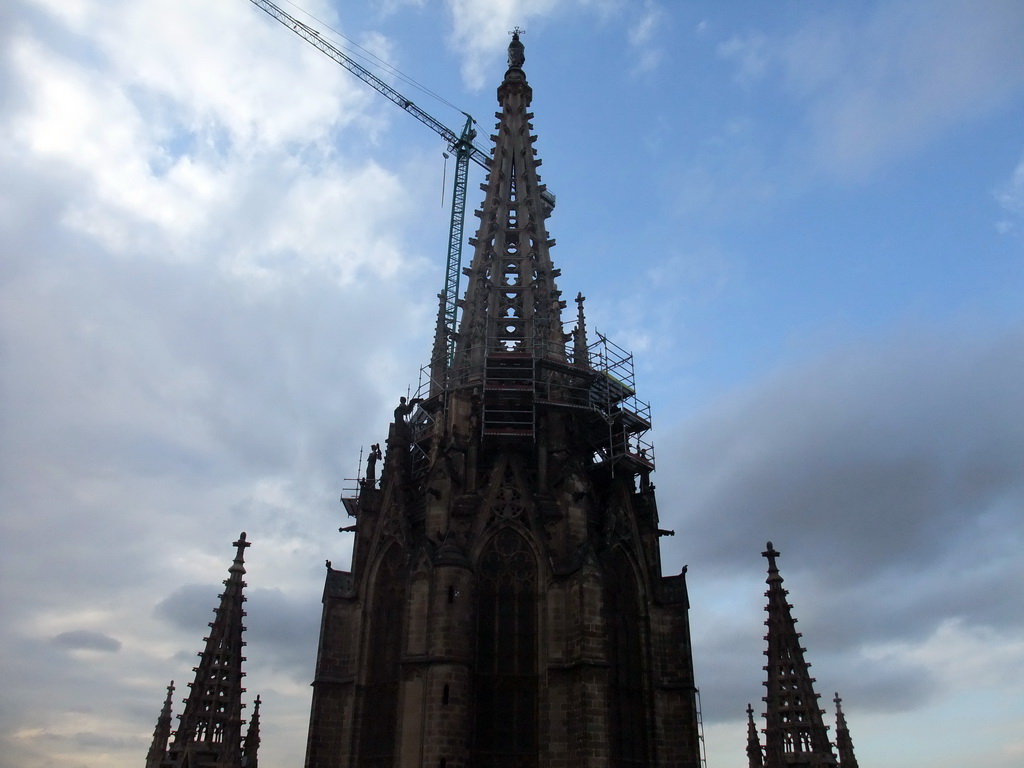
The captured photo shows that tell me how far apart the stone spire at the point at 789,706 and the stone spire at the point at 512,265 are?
16206mm

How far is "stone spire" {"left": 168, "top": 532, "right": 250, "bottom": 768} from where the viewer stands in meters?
26.2

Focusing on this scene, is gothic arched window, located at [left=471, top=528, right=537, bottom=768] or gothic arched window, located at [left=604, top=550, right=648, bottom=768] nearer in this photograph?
gothic arched window, located at [left=471, top=528, right=537, bottom=768]

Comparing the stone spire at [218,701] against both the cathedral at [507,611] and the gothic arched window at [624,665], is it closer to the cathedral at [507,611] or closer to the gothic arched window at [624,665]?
the cathedral at [507,611]

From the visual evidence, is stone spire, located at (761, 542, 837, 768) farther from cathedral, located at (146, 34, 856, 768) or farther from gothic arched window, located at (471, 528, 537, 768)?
gothic arched window, located at (471, 528, 537, 768)

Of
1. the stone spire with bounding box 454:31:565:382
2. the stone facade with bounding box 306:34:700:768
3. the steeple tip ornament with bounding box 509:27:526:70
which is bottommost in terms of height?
the stone facade with bounding box 306:34:700:768

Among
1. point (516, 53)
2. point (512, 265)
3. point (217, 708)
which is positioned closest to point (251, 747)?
point (217, 708)

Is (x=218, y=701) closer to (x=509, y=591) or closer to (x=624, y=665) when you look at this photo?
(x=509, y=591)

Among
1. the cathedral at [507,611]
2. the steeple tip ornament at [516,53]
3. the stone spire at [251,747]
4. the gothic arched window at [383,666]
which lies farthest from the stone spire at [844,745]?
the steeple tip ornament at [516,53]

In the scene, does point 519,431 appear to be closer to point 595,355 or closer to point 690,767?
point 595,355

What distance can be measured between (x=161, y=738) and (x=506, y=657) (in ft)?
37.0

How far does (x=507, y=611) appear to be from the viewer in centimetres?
3075

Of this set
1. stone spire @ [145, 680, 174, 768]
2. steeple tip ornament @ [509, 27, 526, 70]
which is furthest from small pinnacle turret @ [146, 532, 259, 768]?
steeple tip ornament @ [509, 27, 526, 70]

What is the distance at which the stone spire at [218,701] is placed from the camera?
26.2 metres

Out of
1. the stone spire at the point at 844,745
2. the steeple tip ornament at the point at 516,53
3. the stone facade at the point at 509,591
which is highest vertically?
the steeple tip ornament at the point at 516,53
